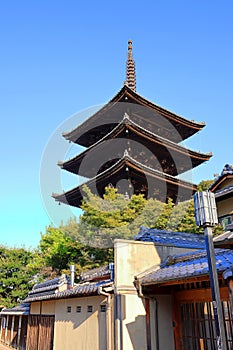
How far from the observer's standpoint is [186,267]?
611cm

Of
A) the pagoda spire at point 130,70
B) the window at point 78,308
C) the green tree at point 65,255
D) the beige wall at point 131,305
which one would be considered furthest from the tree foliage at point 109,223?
the pagoda spire at point 130,70

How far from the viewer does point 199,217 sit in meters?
3.86

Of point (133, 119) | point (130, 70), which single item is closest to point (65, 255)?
point (133, 119)

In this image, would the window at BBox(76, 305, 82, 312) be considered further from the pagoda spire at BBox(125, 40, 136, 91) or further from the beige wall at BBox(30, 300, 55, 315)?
the pagoda spire at BBox(125, 40, 136, 91)

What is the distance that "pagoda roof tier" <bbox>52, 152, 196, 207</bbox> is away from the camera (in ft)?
56.1

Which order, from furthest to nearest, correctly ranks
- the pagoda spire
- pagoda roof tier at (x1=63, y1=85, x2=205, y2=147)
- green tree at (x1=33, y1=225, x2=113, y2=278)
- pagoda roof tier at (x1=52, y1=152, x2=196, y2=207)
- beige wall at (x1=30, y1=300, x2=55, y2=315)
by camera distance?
the pagoda spire < pagoda roof tier at (x1=63, y1=85, x2=205, y2=147) < pagoda roof tier at (x1=52, y1=152, x2=196, y2=207) < green tree at (x1=33, y1=225, x2=113, y2=278) < beige wall at (x1=30, y1=300, x2=55, y2=315)

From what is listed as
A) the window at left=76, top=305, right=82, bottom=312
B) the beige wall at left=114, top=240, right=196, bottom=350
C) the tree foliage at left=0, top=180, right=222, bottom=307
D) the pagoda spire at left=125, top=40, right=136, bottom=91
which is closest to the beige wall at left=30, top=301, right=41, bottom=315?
the tree foliage at left=0, top=180, right=222, bottom=307

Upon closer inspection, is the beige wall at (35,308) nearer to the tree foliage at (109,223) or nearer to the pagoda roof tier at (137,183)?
the tree foliage at (109,223)

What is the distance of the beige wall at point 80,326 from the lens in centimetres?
768

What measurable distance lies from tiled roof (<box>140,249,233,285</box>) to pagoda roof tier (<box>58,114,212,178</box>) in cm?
1110

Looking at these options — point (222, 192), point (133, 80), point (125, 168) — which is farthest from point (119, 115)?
point (222, 192)

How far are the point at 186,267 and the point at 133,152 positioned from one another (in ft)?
44.6

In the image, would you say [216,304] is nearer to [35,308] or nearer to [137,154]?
[35,308]

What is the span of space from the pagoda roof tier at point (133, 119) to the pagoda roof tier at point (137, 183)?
12.1ft
